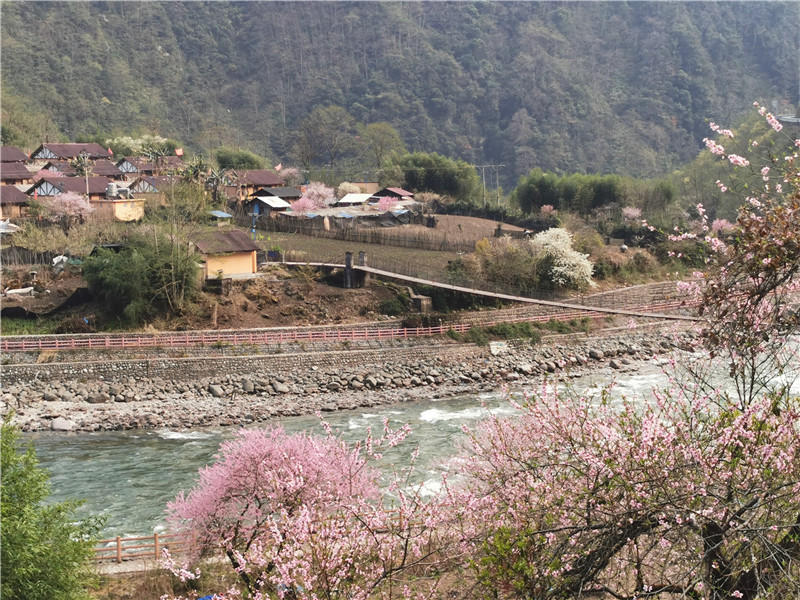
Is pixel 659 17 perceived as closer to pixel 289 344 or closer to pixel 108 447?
pixel 289 344

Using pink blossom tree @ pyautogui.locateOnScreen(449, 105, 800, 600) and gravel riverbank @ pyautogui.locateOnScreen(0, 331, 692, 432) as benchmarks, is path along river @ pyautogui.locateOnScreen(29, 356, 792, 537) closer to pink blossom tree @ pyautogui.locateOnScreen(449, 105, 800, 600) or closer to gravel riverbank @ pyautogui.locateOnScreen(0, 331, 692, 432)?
gravel riverbank @ pyautogui.locateOnScreen(0, 331, 692, 432)

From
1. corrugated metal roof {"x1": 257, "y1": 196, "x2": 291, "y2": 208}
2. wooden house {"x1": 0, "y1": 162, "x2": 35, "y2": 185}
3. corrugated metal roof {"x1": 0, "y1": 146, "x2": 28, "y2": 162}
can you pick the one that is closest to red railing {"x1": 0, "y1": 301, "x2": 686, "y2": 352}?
corrugated metal roof {"x1": 257, "y1": 196, "x2": 291, "y2": 208}

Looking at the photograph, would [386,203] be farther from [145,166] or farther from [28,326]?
[28,326]

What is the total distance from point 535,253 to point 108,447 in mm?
21916

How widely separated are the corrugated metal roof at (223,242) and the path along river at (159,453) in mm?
10248

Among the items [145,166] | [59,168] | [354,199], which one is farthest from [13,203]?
[354,199]

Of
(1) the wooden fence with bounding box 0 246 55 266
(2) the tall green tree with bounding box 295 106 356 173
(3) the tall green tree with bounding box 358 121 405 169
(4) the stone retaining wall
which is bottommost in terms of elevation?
(4) the stone retaining wall

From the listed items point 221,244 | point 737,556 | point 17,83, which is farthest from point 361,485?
point 17,83

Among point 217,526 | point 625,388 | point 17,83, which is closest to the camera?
point 217,526

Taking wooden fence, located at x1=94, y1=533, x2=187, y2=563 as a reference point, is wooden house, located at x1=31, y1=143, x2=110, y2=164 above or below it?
above

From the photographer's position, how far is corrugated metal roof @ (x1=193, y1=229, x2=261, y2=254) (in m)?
33.8

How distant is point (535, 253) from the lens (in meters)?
39.4

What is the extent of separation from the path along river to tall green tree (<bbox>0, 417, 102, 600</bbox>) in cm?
567

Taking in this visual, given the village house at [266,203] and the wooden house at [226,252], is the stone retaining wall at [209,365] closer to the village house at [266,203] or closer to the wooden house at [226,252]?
the wooden house at [226,252]
